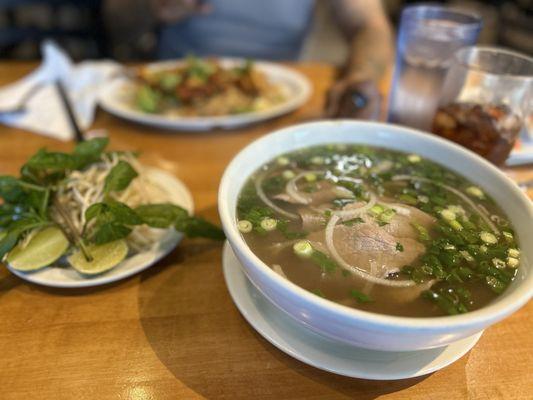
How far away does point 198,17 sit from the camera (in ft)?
11.3

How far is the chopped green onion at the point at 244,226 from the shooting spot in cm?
108

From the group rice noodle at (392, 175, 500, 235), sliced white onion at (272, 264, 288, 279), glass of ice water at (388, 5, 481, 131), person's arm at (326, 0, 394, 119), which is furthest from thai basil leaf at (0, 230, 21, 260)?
glass of ice water at (388, 5, 481, 131)

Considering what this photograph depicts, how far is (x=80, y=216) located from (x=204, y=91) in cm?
134

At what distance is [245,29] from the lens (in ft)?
11.5

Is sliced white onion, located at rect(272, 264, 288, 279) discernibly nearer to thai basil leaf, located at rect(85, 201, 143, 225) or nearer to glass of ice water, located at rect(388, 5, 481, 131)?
thai basil leaf, located at rect(85, 201, 143, 225)

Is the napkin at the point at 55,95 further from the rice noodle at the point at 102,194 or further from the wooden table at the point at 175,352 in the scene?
the wooden table at the point at 175,352

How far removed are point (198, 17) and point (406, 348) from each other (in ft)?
10.8

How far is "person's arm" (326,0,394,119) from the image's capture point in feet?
6.59

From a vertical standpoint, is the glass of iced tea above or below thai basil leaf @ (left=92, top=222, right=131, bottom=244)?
above

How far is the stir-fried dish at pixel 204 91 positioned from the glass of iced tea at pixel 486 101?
1.02 metres

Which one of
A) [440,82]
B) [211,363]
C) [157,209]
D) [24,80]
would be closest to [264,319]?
[211,363]

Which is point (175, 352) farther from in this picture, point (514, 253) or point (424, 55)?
point (424, 55)

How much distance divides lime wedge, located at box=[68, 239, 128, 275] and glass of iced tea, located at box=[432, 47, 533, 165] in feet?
4.22

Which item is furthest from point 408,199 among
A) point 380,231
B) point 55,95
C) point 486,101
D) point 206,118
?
point 55,95
